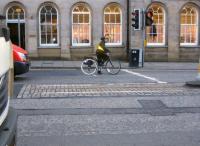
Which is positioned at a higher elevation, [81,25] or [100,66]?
[81,25]

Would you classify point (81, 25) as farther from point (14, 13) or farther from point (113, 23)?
point (14, 13)

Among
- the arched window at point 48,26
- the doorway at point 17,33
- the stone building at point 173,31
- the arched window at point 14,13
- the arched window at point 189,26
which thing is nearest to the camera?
the arched window at point 14,13

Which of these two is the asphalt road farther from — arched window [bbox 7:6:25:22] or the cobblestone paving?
arched window [bbox 7:6:25:22]

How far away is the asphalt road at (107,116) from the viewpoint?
7.22 m

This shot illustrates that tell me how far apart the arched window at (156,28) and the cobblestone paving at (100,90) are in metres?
15.9

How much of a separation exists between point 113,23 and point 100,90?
1686 centimetres

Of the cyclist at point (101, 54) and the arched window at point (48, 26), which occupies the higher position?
the arched window at point (48, 26)

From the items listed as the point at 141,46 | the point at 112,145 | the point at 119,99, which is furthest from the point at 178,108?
the point at 141,46

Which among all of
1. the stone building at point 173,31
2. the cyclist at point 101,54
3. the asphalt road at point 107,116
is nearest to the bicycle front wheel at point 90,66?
the cyclist at point 101,54

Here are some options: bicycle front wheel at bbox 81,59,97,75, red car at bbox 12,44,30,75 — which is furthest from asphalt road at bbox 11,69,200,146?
bicycle front wheel at bbox 81,59,97,75

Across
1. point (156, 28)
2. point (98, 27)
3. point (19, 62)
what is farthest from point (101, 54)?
point (156, 28)

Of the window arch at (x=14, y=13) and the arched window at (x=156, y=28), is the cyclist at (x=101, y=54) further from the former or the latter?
the arched window at (x=156, y=28)

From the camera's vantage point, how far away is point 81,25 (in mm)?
28672

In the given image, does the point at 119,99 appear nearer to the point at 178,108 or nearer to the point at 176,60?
the point at 178,108
